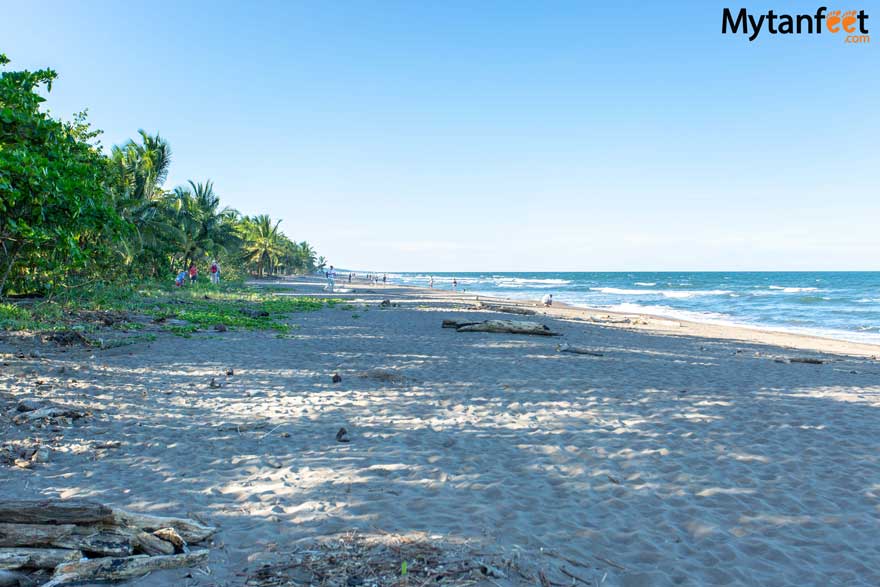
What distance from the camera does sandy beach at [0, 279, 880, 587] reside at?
12.2 ft

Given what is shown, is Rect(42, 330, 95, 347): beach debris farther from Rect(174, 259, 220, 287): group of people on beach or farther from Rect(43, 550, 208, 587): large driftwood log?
Rect(174, 259, 220, 287): group of people on beach

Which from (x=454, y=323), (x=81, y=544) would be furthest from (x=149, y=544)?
(x=454, y=323)

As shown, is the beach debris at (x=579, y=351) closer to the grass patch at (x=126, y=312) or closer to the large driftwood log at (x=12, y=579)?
the grass patch at (x=126, y=312)

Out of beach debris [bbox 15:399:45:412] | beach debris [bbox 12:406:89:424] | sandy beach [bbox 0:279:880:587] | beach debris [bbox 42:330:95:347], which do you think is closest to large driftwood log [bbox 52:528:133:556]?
sandy beach [bbox 0:279:880:587]

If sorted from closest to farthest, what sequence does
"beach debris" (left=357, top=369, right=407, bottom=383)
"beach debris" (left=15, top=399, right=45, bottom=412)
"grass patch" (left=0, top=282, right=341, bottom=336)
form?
"beach debris" (left=15, top=399, right=45, bottom=412), "beach debris" (left=357, top=369, right=407, bottom=383), "grass patch" (left=0, top=282, right=341, bottom=336)

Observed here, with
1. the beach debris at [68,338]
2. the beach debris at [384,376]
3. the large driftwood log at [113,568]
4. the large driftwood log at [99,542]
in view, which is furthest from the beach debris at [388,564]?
the beach debris at [68,338]

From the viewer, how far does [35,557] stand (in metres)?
3.01

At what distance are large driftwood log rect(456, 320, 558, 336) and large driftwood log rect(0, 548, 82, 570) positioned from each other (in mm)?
14737

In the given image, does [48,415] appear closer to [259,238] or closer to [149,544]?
[149,544]

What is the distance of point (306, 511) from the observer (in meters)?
4.18

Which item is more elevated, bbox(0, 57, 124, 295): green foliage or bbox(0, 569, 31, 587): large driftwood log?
bbox(0, 57, 124, 295): green foliage

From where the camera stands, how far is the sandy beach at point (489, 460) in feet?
12.2

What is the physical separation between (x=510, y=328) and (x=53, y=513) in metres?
14.7

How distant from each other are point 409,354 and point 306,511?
845cm
